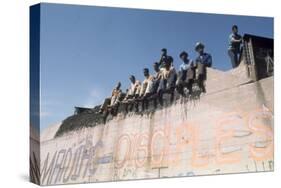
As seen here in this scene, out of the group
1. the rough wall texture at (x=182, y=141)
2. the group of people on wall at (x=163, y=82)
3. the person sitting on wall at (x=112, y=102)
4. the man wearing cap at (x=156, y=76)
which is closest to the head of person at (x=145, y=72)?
the group of people on wall at (x=163, y=82)

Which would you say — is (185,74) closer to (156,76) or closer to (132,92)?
(156,76)

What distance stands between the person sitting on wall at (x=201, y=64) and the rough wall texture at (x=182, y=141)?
0.13 meters

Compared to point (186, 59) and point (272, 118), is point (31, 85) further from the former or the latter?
point (272, 118)

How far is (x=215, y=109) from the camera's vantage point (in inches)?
532

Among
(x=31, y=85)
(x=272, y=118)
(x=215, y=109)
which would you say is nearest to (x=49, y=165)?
(x=31, y=85)

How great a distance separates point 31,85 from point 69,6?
57.3 inches

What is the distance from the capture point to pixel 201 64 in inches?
529

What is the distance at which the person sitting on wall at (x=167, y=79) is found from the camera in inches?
519

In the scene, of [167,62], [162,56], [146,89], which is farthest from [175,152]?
[162,56]

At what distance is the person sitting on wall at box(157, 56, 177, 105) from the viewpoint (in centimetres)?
1319

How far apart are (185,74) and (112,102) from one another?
146 centimetres

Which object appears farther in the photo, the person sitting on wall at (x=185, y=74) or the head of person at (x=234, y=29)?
the head of person at (x=234, y=29)

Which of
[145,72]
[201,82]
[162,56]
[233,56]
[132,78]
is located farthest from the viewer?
[233,56]

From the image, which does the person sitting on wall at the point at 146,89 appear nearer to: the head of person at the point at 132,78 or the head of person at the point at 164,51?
the head of person at the point at 132,78
